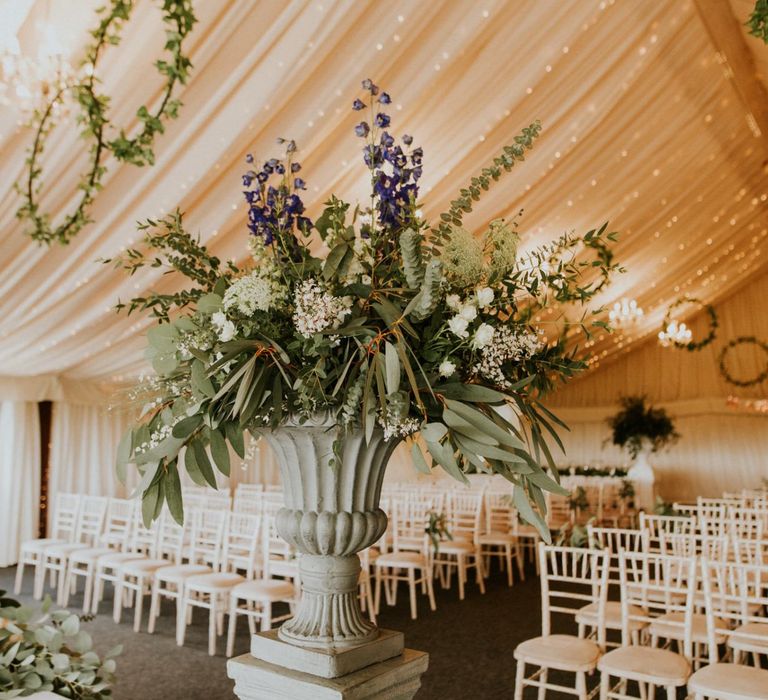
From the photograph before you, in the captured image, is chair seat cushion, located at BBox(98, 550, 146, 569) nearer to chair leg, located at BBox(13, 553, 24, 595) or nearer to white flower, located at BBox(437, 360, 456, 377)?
chair leg, located at BBox(13, 553, 24, 595)

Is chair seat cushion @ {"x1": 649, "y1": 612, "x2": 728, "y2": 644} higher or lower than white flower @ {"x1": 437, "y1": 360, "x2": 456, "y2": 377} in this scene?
lower

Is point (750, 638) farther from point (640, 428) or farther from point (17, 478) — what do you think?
point (640, 428)

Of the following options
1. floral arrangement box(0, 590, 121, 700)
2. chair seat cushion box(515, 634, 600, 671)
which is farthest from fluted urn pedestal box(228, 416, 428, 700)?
chair seat cushion box(515, 634, 600, 671)

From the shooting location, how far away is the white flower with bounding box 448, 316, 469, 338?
1.40 m

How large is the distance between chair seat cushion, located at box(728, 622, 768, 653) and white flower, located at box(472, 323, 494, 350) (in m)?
3.16

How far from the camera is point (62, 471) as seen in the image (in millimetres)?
9508

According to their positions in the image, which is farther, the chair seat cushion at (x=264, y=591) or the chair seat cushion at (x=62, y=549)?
the chair seat cushion at (x=62, y=549)

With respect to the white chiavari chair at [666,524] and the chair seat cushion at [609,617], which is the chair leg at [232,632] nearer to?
the chair seat cushion at [609,617]

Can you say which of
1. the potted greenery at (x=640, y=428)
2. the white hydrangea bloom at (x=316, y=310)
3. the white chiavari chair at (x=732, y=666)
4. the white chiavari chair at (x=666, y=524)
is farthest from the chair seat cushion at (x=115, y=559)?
the potted greenery at (x=640, y=428)

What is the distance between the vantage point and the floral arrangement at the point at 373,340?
4.44ft

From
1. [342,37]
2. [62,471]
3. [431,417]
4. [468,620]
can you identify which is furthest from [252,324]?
[62,471]

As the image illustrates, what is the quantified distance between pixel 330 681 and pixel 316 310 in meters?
0.69

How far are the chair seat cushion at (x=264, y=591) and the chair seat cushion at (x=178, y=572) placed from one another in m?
0.53

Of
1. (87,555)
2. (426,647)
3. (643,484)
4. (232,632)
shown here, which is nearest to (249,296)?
(232,632)
